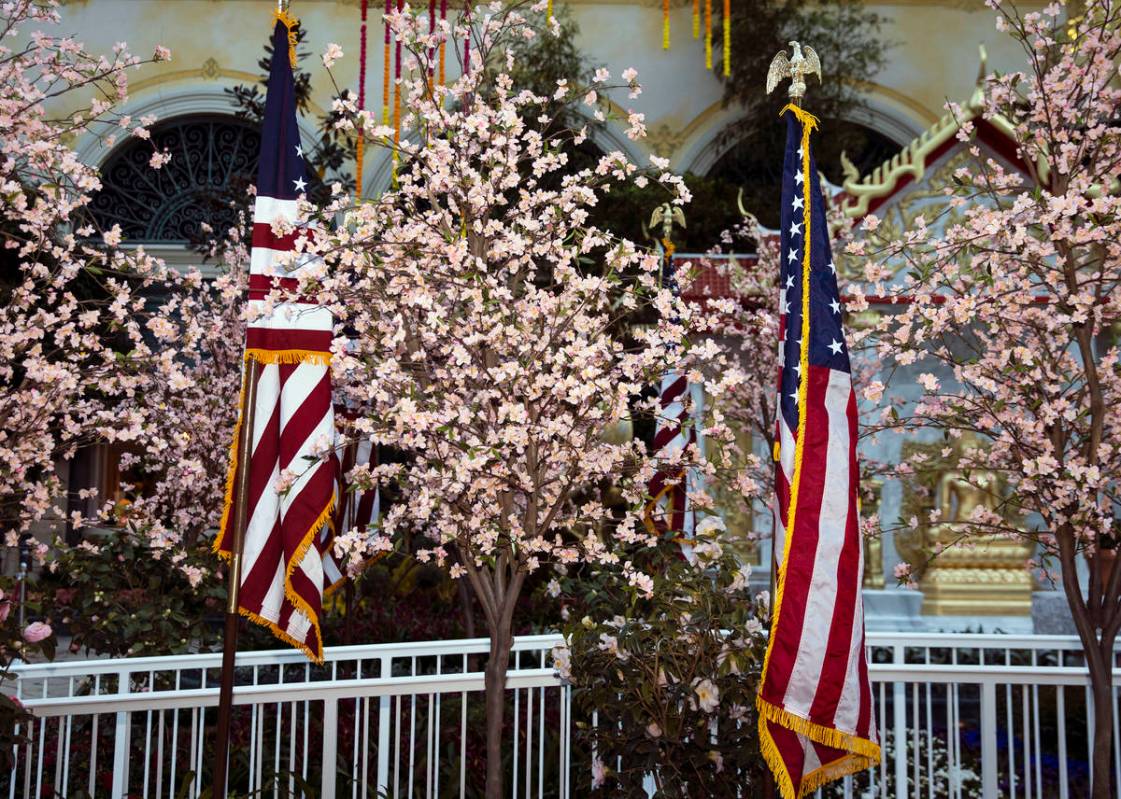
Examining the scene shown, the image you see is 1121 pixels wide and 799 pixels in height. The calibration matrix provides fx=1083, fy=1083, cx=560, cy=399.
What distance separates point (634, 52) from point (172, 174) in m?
10.1

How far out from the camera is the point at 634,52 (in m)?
23.1

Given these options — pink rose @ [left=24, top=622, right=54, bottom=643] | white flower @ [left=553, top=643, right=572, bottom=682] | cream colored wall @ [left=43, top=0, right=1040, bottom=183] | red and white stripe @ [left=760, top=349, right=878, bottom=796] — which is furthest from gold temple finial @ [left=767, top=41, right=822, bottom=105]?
cream colored wall @ [left=43, top=0, right=1040, bottom=183]

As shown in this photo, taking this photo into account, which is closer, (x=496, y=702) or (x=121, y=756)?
(x=121, y=756)

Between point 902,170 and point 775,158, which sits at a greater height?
point 775,158

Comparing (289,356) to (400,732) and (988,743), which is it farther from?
(988,743)

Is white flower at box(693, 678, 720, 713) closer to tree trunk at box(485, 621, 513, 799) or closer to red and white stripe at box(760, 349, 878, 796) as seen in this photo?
red and white stripe at box(760, 349, 878, 796)

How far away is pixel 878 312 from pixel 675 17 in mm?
12170

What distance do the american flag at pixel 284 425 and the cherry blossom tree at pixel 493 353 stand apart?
0.19 metres

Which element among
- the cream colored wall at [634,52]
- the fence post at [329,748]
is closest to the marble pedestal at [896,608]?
the fence post at [329,748]

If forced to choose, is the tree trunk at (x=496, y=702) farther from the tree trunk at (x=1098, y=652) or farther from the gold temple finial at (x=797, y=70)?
the tree trunk at (x=1098, y=652)

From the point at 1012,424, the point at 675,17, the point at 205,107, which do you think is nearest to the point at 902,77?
the point at 675,17

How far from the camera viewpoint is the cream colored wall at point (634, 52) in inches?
892

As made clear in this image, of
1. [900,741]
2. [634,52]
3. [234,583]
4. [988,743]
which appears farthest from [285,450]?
[634,52]

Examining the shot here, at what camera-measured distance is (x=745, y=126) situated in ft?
73.9
